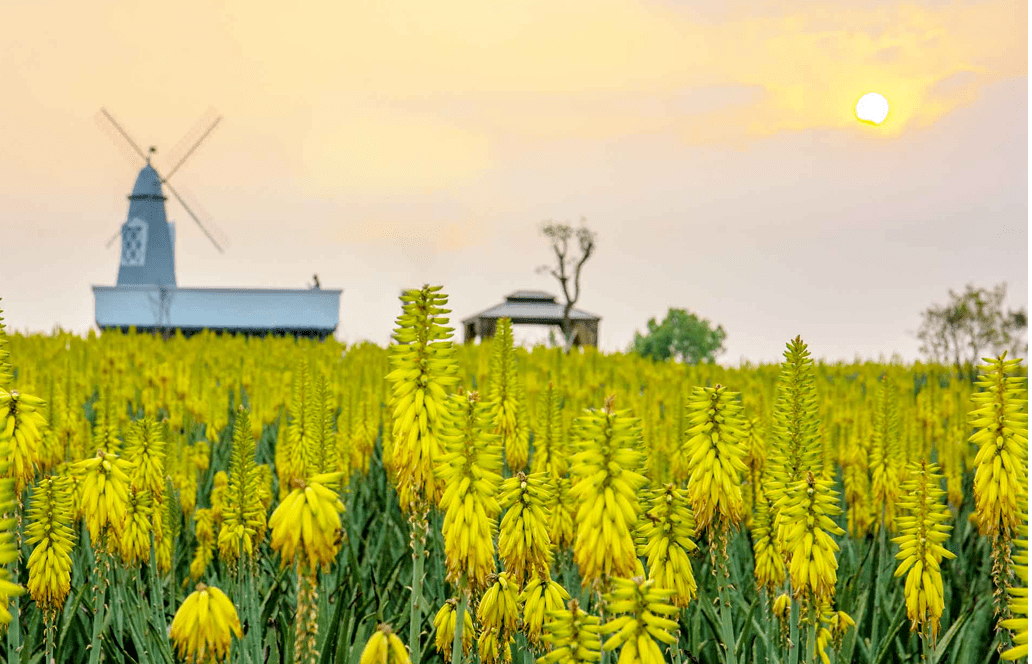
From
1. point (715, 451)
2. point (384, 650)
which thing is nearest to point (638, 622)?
point (384, 650)

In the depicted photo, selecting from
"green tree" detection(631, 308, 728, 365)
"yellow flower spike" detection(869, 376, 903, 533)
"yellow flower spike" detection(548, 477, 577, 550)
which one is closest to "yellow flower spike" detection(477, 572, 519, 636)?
"yellow flower spike" detection(548, 477, 577, 550)

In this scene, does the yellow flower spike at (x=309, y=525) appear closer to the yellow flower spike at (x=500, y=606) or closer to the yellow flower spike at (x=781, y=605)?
the yellow flower spike at (x=500, y=606)

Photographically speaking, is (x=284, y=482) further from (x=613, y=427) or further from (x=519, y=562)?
(x=613, y=427)

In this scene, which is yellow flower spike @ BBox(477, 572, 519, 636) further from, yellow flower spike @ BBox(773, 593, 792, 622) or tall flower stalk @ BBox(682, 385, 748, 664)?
yellow flower spike @ BBox(773, 593, 792, 622)

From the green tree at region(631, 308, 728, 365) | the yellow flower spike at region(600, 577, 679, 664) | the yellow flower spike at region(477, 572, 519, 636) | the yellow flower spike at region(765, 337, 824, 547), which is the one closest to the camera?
the yellow flower spike at region(600, 577, 679, 664)

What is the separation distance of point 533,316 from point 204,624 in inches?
2661

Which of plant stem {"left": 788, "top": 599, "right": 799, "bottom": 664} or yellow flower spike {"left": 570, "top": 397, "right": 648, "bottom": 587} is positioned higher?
yellow flower spike {"left": 570, "top": 397, "right": 648, "bottom": 587}

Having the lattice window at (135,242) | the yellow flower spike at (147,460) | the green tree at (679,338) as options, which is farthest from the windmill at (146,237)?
the yellow flower spike at (147,460)

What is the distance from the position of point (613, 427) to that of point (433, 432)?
0.61 meters

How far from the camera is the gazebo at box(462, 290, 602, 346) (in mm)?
64875

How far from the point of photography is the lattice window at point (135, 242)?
71062mm

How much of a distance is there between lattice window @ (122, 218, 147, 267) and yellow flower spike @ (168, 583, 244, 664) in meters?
75.0

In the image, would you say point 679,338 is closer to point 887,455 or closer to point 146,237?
point 146,237

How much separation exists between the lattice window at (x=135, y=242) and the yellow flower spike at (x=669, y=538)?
7518 centimetres
